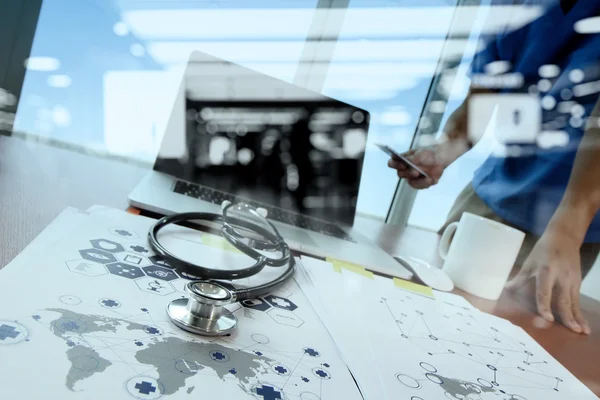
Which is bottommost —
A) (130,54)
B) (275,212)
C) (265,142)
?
(275,212)

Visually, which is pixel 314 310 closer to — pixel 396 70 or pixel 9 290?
pixel 9 290

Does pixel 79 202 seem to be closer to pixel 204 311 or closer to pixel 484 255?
pixel 204 311

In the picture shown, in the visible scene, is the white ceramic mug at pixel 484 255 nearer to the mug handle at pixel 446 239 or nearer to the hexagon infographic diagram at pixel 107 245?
the mug handle at pixel 446 239

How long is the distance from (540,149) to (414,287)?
2.67 feet

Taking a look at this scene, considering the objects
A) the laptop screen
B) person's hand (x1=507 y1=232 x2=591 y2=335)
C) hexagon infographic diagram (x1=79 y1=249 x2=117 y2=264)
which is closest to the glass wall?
the laptop screen

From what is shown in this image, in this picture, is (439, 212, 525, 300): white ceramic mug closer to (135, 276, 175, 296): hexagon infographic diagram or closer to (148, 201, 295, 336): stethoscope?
(148, 201, 295, 336): stethoscope

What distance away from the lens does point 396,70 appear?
6.94 feet

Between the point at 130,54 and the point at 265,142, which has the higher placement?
the point at 130,54

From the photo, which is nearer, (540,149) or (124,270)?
(124,270)

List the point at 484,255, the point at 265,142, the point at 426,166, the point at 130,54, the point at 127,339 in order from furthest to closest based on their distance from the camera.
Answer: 1. the point at 130,54
2. the point at 426,166
3. the point at 265,142
4. the point at 484,255
5. the point at 127,339

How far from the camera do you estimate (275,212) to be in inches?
30.8

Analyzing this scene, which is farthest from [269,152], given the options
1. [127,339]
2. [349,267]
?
[127,339]

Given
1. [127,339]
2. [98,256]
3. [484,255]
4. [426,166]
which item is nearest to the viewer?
[127,339]

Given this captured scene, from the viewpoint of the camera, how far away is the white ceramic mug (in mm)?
631
